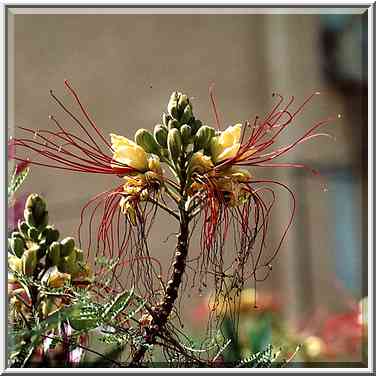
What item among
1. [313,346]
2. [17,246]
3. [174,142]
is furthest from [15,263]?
[313,346]

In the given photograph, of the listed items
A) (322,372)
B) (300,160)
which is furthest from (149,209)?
(300,160)

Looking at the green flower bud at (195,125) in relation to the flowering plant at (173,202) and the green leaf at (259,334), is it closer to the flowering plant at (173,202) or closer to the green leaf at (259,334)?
the flowering plant at (173,202)

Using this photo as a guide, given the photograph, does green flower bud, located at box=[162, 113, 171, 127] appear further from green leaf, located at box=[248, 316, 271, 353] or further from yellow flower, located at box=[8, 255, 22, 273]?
green leaf, located at box=[248, 316, 271, 353]

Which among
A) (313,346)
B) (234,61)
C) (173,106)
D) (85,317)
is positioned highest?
(234,61)

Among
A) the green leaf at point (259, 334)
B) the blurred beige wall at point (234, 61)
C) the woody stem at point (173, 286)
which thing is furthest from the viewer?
the blurred beige wall at point (234, 61)

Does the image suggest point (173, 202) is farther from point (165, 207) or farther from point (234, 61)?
point (234, 61)

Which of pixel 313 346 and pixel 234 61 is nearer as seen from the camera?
pixel 313 346

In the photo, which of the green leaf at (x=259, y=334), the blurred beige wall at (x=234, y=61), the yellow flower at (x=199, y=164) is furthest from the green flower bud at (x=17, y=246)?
the blurred beige wall at (x=234, y=61)
